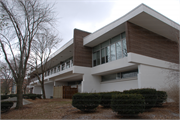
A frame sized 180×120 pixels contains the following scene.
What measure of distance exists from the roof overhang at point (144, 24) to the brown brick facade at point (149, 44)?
0.41 m

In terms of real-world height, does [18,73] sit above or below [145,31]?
below

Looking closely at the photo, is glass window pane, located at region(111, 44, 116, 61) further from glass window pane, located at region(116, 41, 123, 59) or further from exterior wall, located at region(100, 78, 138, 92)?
exterior wall, located at region(100, 78, 138, 92)

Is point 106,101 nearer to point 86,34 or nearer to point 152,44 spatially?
point 152,44

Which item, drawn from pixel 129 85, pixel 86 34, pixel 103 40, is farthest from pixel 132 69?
pixel 86 34

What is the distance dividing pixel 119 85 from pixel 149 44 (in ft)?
14.4

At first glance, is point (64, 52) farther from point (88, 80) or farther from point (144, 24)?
point (144, 24)

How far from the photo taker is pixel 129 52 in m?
10.6

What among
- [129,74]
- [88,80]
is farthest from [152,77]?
[88,80]

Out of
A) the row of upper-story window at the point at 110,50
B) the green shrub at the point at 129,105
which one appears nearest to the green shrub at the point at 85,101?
the green shrub at the point at 129,105

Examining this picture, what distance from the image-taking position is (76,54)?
15.6m

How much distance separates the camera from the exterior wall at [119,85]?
39.8ft

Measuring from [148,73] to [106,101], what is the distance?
5009 mm

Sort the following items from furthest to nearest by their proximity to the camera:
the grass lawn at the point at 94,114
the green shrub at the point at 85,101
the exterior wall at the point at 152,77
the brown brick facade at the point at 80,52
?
the brown brick facade at the point at 80,52
the exterior wall at the point at 152,77
the green shrub at the point at 85,101
the grass lawn at the point at 94,114

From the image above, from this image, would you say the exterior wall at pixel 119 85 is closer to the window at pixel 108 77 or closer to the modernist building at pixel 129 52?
the modernist building at pixel 129 52
